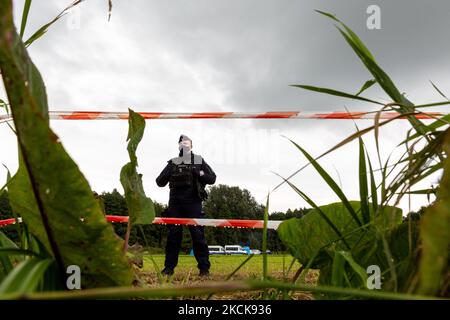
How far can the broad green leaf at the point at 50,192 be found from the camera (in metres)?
0.39

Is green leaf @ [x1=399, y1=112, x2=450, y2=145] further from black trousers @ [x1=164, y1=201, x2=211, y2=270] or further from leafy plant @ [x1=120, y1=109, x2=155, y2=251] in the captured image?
black trousers @ [x1=164, y1=201, x2=211, y2=270]

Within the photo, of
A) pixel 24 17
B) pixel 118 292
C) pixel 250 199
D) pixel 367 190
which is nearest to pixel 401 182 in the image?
pixel 367 190

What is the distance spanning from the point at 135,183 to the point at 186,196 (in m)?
7.22

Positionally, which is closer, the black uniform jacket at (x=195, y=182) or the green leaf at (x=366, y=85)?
the green leaf at (x=366, y=85)

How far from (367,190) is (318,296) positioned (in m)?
0.17

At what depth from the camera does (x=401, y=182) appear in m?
0.50

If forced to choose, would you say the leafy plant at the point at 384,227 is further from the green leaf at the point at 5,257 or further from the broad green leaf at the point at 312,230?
the green leaf at the point at 5,257

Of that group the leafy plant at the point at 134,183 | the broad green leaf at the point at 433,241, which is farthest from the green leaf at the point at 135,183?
the broad green leaf at the point at 433,241

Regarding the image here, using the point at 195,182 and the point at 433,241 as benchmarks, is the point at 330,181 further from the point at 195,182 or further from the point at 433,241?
the point at 195,182

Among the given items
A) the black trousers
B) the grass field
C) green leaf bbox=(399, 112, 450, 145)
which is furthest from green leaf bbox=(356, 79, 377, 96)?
the black trousers

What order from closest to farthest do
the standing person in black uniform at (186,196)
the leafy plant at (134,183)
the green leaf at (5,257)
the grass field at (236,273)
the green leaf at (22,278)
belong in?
1. the green leaf at (22,278)
2. the green leaf at (5,257)
3. the leafy plant at (134,183)
4. the grass field at (236,273)
5. the standing person in black uniform at (186,196)

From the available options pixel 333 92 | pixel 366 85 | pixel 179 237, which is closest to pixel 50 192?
pixel 333 92

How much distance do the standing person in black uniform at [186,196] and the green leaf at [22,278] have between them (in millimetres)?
7401
